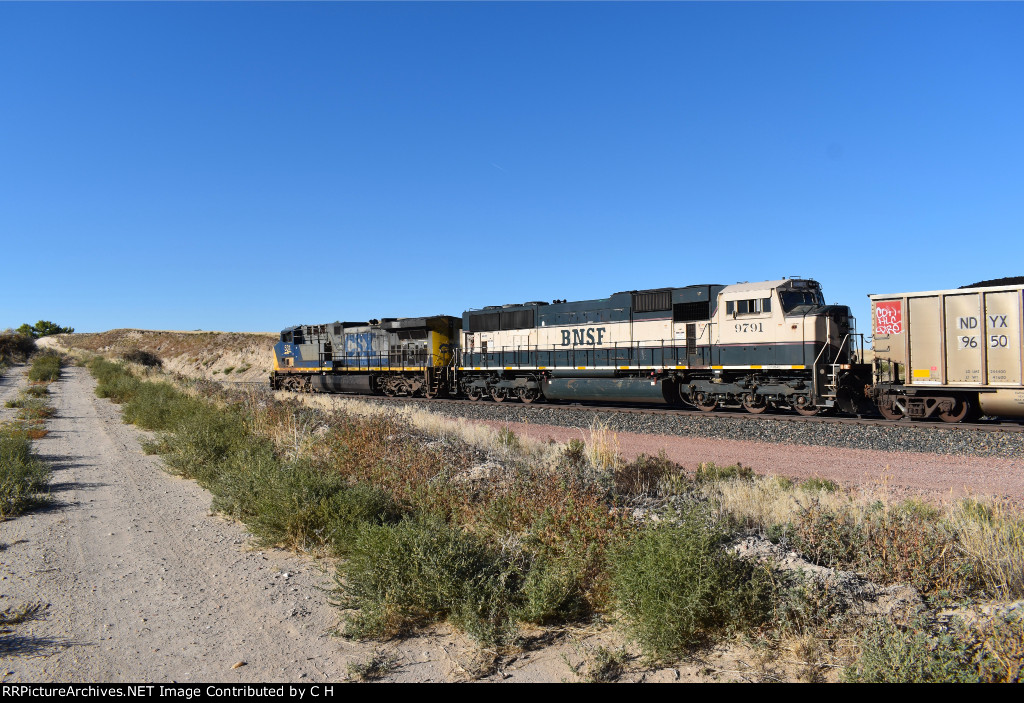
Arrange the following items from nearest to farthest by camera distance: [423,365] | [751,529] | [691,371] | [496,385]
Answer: [751,529] → [691,371] → [496,385] → [423,365]

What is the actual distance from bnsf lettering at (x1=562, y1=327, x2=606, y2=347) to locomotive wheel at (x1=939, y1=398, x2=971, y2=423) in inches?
391

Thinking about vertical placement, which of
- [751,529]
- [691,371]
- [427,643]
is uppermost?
[691,371]

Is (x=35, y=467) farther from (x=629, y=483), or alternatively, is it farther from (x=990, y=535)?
(x=990, y=535)

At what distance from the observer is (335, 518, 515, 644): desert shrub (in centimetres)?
453

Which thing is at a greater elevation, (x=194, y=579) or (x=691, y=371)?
(x=691, y=371)

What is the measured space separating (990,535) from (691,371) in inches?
547

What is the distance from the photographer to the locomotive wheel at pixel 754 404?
1761 centimetres

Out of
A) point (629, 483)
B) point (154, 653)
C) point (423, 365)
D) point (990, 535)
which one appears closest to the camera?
point (154, 653)

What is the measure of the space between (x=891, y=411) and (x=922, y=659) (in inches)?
→ 573

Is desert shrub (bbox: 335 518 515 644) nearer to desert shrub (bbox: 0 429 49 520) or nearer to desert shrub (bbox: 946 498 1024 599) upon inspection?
desert shrub (bbox: 946 498 1024 599)

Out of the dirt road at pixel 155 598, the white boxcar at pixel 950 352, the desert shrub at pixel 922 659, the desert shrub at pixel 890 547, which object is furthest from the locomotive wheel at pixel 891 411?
the dirt road at pixel 155 598

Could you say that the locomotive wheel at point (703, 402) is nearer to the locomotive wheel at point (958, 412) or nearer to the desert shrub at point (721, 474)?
the locomotive wheel at point (958, 412)

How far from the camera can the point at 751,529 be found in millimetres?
6008
